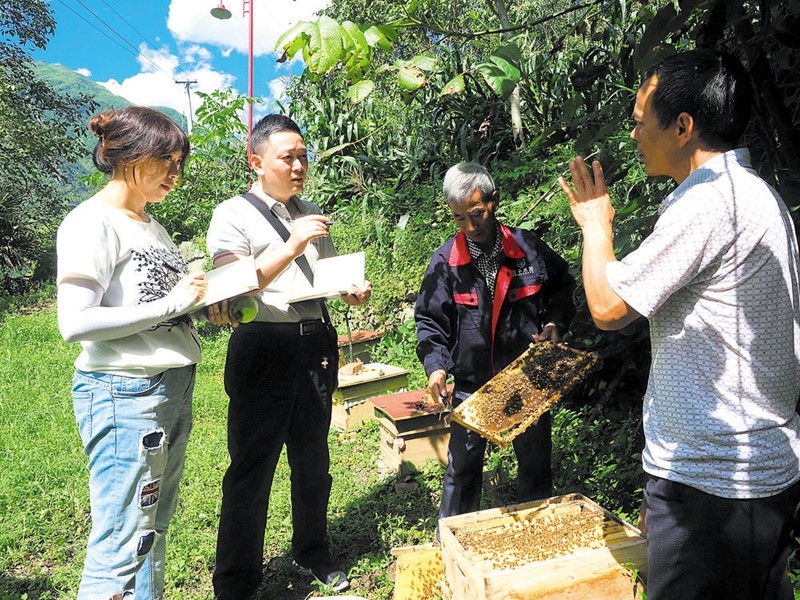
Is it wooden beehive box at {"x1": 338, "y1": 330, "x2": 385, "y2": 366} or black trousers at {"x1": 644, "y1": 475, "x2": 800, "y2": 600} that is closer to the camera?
black trousers at {"x1": 644, "y1": 475, "x2": 800, "y2": 600}

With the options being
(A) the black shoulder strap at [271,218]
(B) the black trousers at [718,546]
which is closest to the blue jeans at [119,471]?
(A) the black shoulder strap at [271,218]

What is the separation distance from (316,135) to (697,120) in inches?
388

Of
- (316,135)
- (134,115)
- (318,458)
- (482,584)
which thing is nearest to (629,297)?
(482,584)

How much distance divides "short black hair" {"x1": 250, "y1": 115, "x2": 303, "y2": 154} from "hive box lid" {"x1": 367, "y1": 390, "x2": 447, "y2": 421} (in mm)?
2220

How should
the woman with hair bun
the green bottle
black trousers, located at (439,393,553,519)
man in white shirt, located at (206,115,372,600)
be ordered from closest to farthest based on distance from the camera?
the woman with hair bun → the green bottle → man in white shirt, located at (206,115,372,600) → black trousers, located at (439,393,553,519)

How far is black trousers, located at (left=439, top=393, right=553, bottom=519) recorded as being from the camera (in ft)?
10.5

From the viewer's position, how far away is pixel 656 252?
1.56m

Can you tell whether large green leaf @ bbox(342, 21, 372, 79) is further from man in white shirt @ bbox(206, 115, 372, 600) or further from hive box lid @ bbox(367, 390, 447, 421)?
hive box lid @ bbox(367, 390, 447, 421)

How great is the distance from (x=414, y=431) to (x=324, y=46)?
3.38 meters

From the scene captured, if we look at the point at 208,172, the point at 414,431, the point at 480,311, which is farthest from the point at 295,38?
the point at 208,172

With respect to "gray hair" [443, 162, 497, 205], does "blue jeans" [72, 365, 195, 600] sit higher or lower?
lower

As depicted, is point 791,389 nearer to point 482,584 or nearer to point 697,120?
point 697,120

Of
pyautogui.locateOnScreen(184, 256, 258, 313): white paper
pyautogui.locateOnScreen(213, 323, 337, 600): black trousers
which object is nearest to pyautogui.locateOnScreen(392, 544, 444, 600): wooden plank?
pyautogui.locateOnScreen(213, 323, 337, 600): black trousers

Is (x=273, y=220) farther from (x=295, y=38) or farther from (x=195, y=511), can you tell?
(x=195, y=511)
